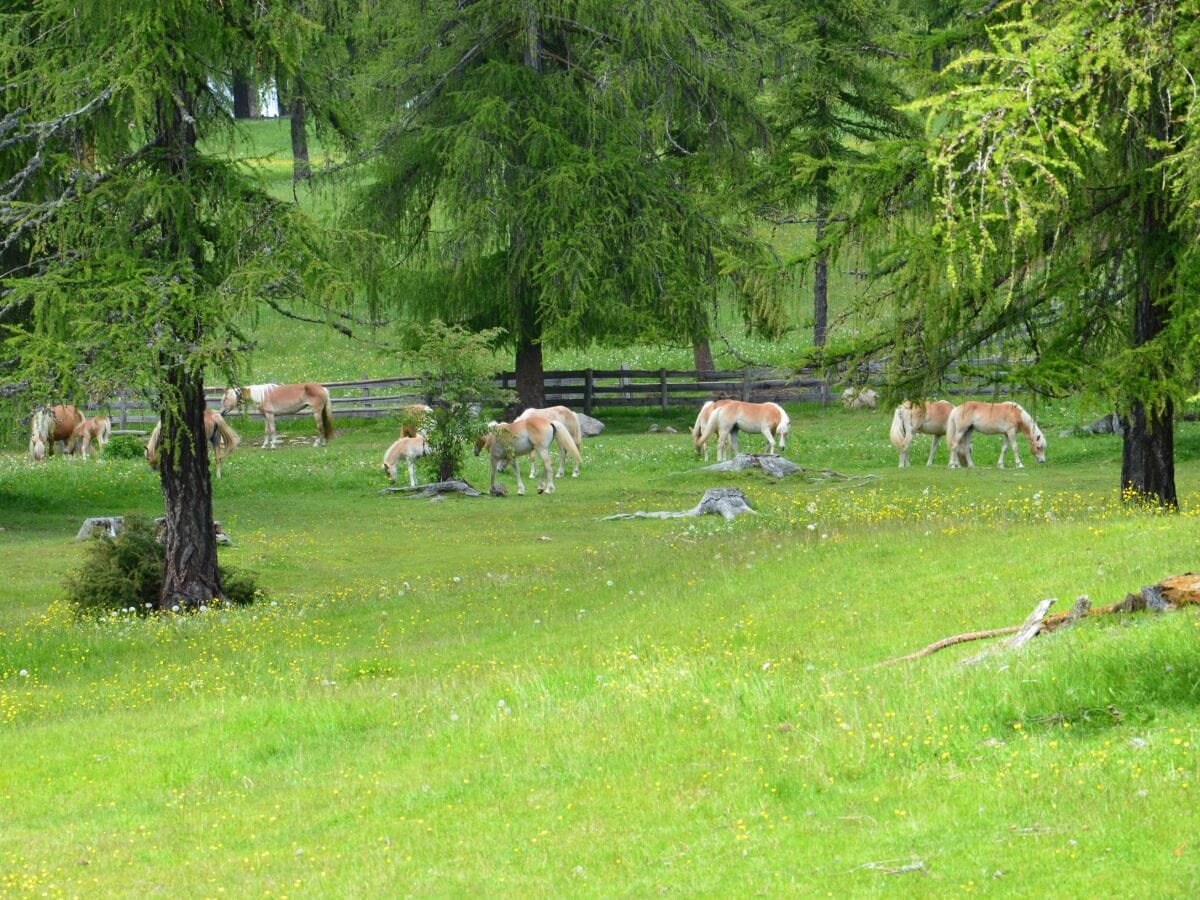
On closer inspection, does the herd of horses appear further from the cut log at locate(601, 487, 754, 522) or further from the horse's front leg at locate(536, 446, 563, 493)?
the cut log at locate(601, 487, 754, 522)

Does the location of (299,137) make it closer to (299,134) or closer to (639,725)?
(299,134)

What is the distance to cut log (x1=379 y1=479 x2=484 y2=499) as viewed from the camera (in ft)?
103

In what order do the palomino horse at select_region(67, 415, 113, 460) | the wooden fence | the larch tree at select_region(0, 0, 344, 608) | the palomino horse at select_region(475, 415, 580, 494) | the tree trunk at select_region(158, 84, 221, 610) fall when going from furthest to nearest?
1. the wooden fence
2. the palomino horse at select_region(67, 415, 113, 460)
3. the palomino horse at select_region(475, 415, 580, 494)
4. the tree trunk at select_region(158, 84, 221, 610)
5. the larch tree at select_region(0, 0, 344, 608)

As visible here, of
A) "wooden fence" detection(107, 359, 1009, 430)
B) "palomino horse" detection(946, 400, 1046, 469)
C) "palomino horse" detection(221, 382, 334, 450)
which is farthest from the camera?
"wooden fence" detection(107, 359, 1009, 430)

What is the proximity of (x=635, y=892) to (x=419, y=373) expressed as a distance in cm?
2557

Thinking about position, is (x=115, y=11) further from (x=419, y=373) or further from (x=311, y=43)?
(x=419, y=373)

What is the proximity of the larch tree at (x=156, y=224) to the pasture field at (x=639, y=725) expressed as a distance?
284 centimetres

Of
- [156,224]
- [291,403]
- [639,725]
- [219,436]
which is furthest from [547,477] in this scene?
[639,725]

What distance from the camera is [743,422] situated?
3619 centimetres

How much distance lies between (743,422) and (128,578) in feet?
62.4

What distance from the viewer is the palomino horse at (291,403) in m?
41.2

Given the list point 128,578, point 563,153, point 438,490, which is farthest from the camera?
point 563,153

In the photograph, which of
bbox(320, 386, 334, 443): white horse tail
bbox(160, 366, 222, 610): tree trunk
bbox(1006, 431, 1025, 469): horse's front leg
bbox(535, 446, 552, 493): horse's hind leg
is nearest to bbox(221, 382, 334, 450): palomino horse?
bbox(320, 386, 334, 443): white horse tail

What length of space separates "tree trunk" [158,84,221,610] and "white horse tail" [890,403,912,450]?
1722cm
